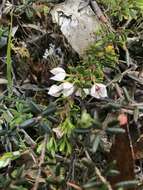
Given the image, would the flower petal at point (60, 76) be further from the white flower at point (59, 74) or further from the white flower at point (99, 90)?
the white flower at point (99, 90)

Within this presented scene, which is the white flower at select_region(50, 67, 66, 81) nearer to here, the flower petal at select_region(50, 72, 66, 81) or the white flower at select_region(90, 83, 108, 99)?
the flower petal at select_region(50, 72, 66, 81)

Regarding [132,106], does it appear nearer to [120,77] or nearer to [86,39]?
[120,77]

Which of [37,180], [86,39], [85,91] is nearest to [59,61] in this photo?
[86,39]

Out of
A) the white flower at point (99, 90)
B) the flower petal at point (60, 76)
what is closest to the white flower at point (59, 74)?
the flower petal at point (60, 76)

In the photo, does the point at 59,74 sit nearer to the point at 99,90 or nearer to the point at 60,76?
the point at 60,76

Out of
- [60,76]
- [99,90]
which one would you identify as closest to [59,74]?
[60,76]

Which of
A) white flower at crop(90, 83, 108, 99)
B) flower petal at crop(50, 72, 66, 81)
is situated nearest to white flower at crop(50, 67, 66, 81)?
flower petal at crop(50, 72, 66, 81)
